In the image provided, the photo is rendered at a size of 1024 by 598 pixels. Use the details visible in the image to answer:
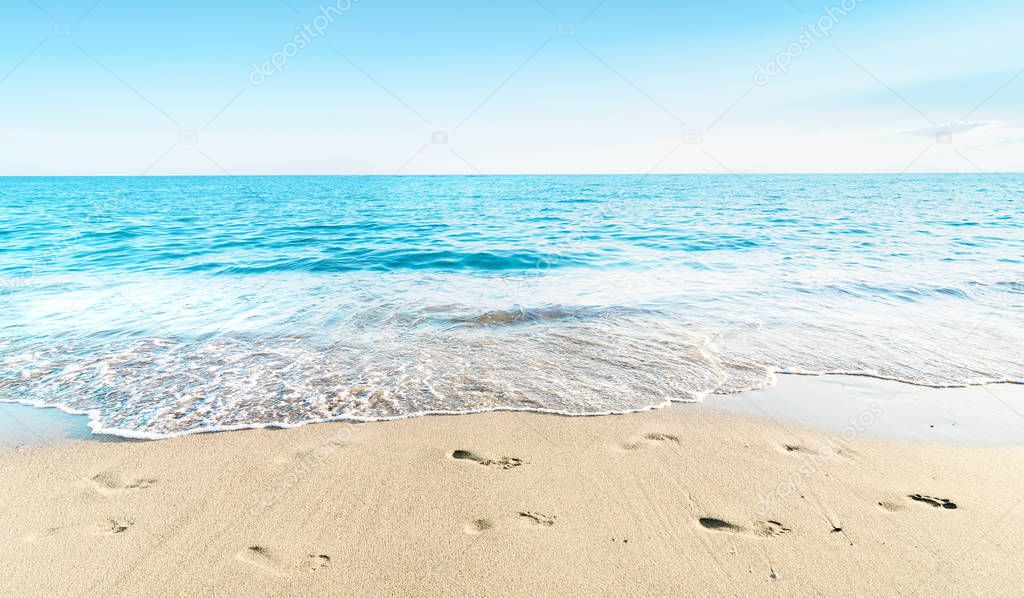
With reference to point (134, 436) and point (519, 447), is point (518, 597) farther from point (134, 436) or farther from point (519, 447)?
point (134, 436)

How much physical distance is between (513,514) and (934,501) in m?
2.85

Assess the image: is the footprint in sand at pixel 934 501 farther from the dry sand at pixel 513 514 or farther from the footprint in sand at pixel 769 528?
the footprint in sand at pixel 769 528

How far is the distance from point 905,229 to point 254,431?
2363cm

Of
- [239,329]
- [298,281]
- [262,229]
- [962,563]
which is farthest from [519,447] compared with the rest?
[262,229]

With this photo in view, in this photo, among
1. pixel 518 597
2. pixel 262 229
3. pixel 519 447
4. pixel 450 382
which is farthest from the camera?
pixel 262 229

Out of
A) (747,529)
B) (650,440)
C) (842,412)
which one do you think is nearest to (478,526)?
(747,529)

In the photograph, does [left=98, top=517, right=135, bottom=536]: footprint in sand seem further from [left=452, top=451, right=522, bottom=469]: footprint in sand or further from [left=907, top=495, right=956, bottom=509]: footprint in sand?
[left=907, top=495, right=956, bottom=509]: footprint in sand

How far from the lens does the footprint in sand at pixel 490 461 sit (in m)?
3.76

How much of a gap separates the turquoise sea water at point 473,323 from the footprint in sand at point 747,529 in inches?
64.7

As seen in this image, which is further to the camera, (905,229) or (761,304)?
(905,229)

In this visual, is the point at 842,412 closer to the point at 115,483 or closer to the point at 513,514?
the point at 513,514

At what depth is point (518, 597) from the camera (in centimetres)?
257

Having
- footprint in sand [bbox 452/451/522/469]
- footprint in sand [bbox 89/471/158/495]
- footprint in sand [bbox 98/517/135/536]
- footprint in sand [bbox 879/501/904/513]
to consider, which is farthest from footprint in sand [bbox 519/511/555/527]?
footprint in sand [bbox 89/471/158/495]

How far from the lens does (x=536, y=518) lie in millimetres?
3148
